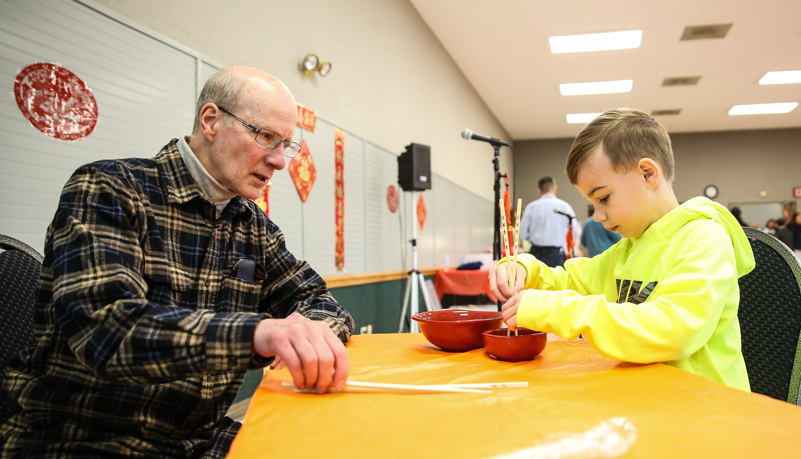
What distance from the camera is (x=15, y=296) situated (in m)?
1.03

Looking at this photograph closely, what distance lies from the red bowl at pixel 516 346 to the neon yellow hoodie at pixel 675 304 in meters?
0.03

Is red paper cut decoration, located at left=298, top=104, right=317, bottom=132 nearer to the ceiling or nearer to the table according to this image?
the ceiling

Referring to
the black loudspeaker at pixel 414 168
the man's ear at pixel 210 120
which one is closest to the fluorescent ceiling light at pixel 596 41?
the black loudspeaker at pixel 414 168

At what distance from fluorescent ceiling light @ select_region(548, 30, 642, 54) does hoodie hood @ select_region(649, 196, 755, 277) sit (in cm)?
587

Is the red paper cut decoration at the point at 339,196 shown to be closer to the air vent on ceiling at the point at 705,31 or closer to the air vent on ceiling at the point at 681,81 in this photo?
the air vent on ceiling at the point at 705,31

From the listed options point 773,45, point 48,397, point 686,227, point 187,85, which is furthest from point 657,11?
point 48,397

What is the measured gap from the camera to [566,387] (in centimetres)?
75

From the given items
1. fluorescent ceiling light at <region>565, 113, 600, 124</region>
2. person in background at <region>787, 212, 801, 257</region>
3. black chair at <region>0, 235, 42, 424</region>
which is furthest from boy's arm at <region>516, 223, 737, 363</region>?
person in background at <region>787, 212, 801, 257</region>

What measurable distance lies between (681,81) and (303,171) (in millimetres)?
7034

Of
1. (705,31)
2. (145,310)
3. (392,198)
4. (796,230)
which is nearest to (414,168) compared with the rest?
(392,198)

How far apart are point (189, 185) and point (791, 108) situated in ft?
37.9

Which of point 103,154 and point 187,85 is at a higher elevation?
point 187,85

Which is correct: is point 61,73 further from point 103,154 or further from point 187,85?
point 187,85

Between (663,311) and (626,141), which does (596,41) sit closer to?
(626,141)
